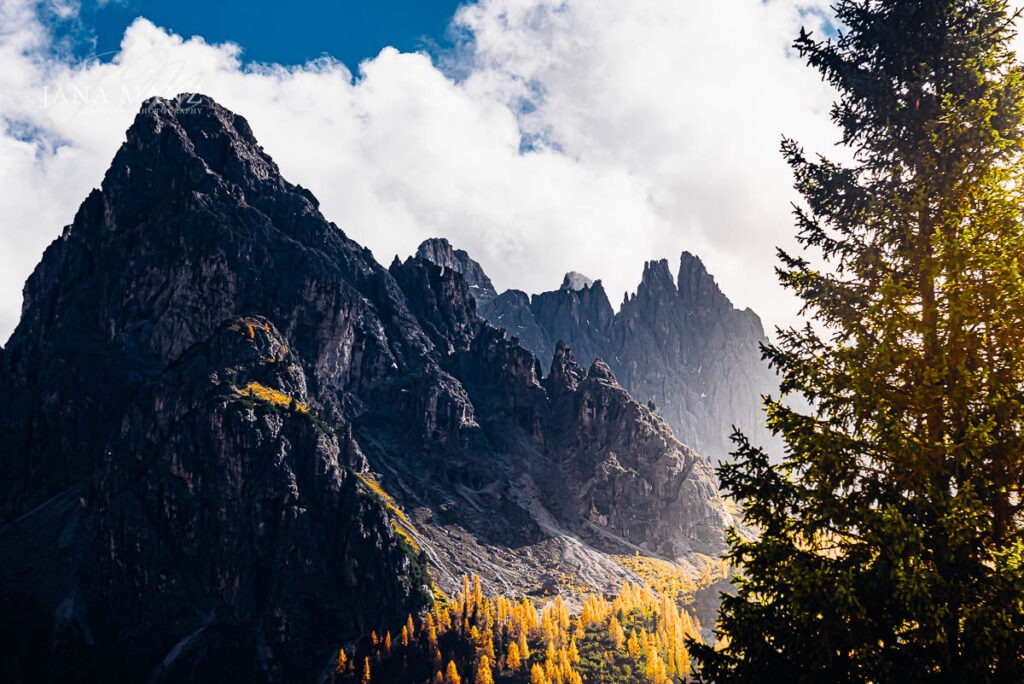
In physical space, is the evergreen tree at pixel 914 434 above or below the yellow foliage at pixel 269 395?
Answer: below

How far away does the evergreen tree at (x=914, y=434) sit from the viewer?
11.2 metres

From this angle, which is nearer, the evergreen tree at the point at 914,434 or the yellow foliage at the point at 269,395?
the evergreen tree at the point at 914,434

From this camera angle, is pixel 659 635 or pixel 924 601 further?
pixel 659 635

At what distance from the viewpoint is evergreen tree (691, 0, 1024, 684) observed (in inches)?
439

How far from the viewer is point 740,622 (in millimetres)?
12555

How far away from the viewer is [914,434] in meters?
12.4

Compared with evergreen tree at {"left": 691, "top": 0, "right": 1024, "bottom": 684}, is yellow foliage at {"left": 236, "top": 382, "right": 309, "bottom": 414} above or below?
above

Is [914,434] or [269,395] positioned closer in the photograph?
[914,434]

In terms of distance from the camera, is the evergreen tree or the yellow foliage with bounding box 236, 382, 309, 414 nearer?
the evergreen tree

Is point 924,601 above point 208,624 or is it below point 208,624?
above

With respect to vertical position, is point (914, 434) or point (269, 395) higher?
point (269, 395)

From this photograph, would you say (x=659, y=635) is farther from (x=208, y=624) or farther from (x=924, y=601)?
(x=924, y=601)

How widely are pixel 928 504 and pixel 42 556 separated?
21326cm

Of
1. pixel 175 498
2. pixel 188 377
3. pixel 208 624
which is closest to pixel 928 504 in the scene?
pixel 208 624
